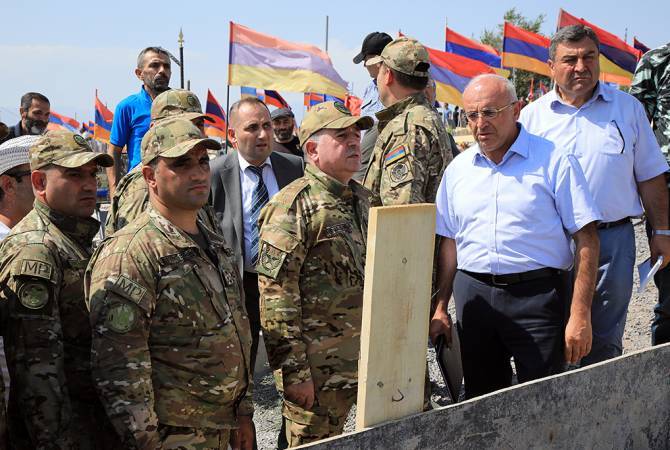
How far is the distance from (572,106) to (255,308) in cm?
196

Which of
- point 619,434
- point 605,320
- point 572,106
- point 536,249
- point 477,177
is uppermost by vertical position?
point 572,106

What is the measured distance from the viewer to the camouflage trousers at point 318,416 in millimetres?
3109

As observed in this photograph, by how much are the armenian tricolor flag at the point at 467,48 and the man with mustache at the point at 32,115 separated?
958cm

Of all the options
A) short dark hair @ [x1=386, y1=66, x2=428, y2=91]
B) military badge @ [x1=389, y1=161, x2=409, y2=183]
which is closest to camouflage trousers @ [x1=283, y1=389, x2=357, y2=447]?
military badge @ [x1=389, y1=161, x2=409, y2=183]

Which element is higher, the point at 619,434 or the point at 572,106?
the point at 572,106

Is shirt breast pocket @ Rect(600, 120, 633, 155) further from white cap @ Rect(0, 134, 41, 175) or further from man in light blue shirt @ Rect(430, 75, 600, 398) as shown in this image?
white cap @ Rect(0, 134, 41, 175)

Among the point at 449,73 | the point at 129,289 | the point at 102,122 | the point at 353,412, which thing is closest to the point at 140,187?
the point at 129,289

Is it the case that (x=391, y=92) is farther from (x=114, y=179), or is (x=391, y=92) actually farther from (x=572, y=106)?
(x=114, y=179)

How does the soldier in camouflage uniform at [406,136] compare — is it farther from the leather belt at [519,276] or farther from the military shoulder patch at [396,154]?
the leather belt at [519,276]

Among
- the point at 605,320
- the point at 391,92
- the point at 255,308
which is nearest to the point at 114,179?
the point at 255,308

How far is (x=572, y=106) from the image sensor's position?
364 cm

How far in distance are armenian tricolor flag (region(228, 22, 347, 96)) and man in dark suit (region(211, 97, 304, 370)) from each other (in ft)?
15.5

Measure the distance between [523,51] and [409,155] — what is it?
38.2ft

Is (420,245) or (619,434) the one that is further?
(619,434)
